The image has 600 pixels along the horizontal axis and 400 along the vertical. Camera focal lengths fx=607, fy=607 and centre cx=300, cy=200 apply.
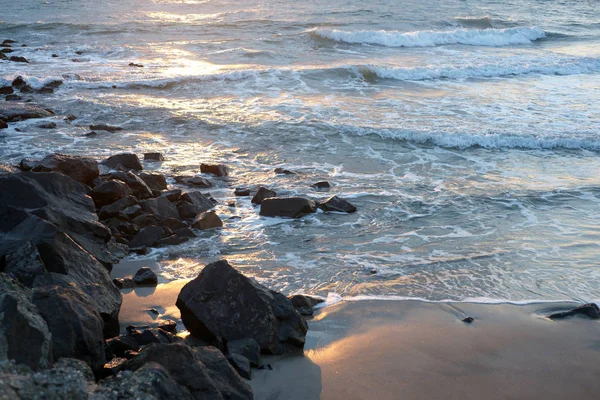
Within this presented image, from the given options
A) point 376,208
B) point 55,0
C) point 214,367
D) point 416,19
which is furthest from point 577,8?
point 214,367

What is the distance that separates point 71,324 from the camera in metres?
3.58

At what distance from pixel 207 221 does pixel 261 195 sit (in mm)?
1204

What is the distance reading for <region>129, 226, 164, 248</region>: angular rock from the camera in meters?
6.85

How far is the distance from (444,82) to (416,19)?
1499 centimetres

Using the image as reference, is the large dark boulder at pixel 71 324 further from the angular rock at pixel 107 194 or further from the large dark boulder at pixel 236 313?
the angular rock at pixel 107 194

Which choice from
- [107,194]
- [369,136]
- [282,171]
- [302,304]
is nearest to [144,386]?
[302,304]

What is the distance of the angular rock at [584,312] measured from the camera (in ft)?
17.8

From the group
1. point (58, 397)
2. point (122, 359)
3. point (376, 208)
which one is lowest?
point (376, 208)

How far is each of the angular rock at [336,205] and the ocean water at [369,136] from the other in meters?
0.17

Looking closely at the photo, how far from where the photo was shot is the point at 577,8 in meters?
36.2

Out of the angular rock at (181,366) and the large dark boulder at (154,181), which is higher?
the angular rock at (181,366)

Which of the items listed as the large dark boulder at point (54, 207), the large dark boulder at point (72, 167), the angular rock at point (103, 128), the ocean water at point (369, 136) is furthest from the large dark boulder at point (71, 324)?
the angular rock at point (103, 128)

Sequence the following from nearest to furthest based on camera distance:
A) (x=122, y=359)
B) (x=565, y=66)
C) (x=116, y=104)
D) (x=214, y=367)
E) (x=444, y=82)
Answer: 1. (x=214, y=367)
2. (x=122, y=359)
3. (x=116, y=104)
4. (x=444, y=82)
5. (x=565, y=66)

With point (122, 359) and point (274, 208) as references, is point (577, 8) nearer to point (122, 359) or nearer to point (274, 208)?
point (274, 208)
